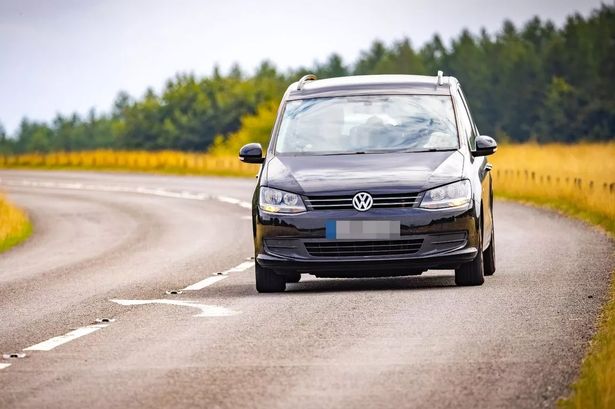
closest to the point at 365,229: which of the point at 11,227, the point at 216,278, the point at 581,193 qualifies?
the point at 216,278

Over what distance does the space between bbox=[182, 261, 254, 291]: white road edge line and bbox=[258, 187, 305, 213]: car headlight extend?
1.45 meters

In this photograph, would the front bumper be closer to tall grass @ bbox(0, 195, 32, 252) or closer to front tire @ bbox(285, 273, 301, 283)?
front tire @ bbox(285, 273, 301, 283)

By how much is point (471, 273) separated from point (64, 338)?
13.7 ft

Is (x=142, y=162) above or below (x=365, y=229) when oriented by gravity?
below

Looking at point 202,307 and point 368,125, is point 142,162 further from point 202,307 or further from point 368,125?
point 202,307

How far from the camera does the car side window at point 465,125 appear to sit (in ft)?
46.3

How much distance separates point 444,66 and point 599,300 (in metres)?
168

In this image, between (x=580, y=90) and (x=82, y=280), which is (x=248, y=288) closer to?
(x=82, y=280)

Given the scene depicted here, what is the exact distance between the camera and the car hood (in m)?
12.8

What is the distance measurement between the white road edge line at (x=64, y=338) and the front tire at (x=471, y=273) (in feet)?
11.4

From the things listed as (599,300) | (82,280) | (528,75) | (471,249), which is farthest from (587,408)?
(528,75)

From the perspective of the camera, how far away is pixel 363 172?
1303 cm

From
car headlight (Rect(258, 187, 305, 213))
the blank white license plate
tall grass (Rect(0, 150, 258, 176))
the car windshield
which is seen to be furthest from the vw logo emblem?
tall grass (Rect(0, 150, 258, 176))

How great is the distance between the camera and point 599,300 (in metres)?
12.0
